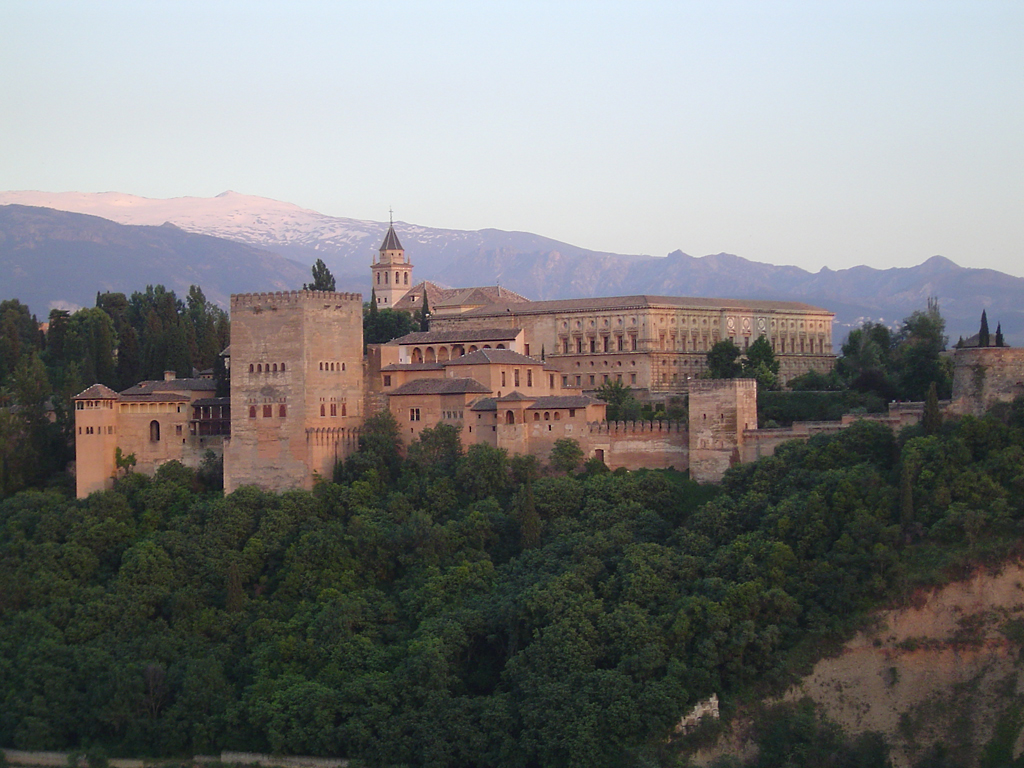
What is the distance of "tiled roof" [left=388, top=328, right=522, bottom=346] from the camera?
55.6 m

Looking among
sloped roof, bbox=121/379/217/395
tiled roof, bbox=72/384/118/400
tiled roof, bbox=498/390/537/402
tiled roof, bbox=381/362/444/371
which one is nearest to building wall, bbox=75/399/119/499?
tiled roof, bbox=72/384/118/400

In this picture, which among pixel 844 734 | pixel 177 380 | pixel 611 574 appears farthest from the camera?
pixel 177 380

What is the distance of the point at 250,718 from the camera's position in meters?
38.4

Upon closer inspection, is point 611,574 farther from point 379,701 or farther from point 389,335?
point 389,335

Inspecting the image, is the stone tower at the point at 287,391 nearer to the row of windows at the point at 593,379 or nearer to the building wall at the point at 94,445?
the building wall at the point at 94,445

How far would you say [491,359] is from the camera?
165 ft

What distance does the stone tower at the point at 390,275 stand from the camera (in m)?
92.1

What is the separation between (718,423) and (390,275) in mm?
48243

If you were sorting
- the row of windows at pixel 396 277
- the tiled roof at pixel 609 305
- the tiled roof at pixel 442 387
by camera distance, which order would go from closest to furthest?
the tiled roof at pixel 442 387 → the tiled roof at pixel 609 305 → the row of windows at pixel 396 277


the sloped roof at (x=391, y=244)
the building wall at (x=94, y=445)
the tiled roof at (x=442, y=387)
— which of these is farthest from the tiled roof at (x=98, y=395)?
the sloped roof at (x=391, y=244)

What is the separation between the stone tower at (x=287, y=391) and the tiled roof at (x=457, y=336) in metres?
6.25

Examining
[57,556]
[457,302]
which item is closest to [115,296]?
[457,302]

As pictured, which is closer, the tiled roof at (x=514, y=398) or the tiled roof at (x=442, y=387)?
the tiled roof at (x=514, y=398)

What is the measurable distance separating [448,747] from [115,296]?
5234 cm
